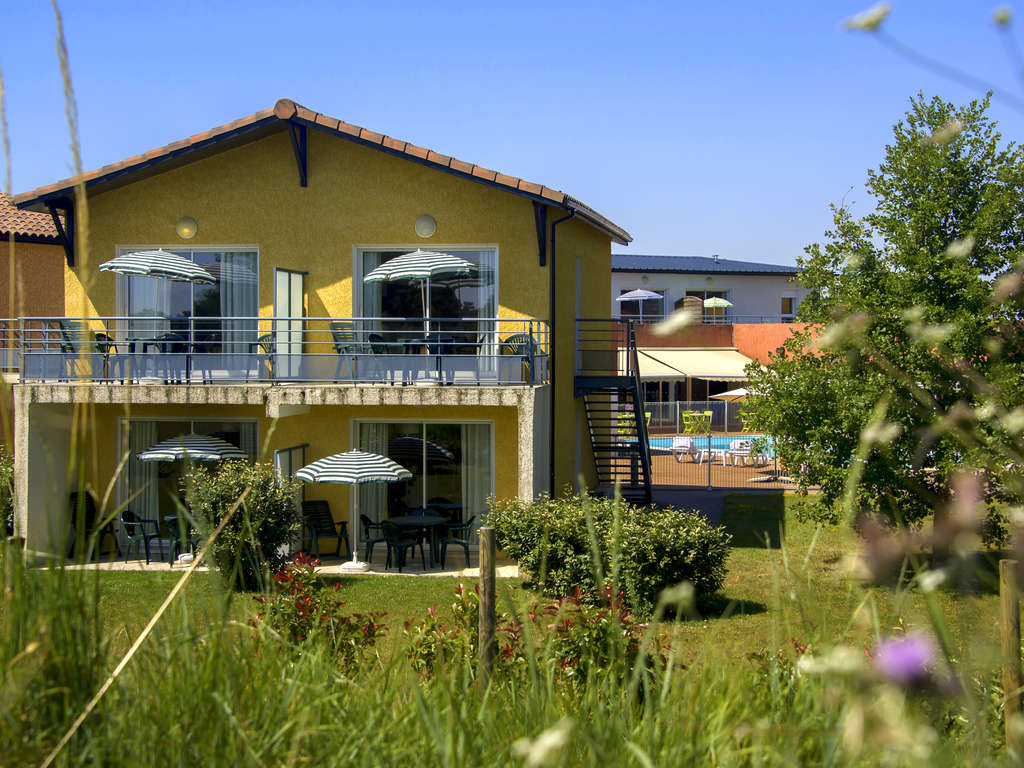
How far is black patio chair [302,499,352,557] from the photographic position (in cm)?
1628

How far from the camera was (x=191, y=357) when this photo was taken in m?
15.9

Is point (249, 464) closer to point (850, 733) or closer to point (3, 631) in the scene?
point (3, 631)

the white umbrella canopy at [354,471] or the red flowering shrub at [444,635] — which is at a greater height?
the white umbrella canopy at [354,471]

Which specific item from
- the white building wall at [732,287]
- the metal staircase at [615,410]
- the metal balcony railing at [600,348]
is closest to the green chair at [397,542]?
the metal staircase at [615,410]

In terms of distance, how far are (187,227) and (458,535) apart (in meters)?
7.15

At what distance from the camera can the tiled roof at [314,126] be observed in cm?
1611

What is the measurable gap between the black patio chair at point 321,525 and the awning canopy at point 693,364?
75.8 ft

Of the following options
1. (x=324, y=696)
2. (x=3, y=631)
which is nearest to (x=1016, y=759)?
(x=324, y=696)

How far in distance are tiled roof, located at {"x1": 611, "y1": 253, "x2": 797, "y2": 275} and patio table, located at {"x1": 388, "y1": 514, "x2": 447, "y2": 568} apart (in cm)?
3423

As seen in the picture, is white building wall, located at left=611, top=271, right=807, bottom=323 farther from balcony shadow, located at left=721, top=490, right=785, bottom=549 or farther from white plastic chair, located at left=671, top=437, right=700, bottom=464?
balcony shadow, located at left=721, top=490, right=785, bottom=549

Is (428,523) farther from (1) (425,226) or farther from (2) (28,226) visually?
(2) (28,226)

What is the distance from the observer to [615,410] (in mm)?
20844

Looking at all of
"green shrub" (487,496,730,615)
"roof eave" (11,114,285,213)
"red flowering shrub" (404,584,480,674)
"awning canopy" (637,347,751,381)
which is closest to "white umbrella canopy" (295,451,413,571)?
"green shrub" (487,496,730,615)

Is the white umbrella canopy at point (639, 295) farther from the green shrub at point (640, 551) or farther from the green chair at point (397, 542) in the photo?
the green shrub at point (640, 551)
